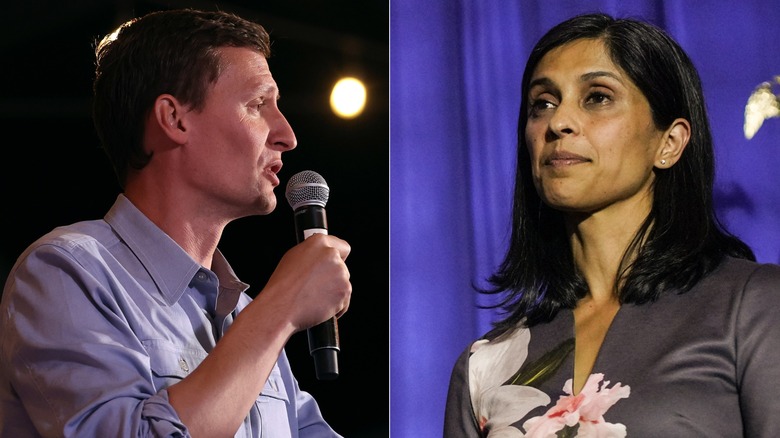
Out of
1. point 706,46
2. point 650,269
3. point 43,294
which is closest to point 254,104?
point 43,294

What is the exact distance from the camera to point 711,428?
155 cm

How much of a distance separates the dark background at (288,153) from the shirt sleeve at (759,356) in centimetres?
159

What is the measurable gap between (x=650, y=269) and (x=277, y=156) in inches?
32.9

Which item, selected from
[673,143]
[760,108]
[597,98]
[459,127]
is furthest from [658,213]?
[459,127]

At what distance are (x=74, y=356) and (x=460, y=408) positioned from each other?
803mm

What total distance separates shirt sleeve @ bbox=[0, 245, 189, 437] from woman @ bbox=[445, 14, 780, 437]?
2.28 feet

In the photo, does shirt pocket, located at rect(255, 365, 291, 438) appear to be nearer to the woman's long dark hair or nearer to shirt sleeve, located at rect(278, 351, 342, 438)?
shirt sleeve, located at rect(278, 351, 342, 438)

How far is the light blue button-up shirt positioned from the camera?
1.48 metres

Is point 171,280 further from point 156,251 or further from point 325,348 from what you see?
point 325,348

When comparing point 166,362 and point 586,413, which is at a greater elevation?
point 166,362

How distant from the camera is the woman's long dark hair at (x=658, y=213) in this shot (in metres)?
1.79

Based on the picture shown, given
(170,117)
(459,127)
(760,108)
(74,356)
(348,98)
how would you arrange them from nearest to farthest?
(74,356) < (170,117) < (760,108) < (459,127) < (348,98)

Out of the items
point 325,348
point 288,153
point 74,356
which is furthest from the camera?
point 288,153

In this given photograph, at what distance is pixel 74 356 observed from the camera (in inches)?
59.7
